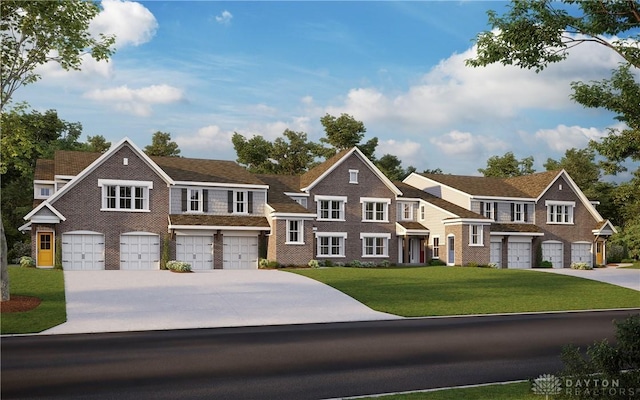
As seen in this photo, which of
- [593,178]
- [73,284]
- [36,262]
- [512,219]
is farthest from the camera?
[593,178]

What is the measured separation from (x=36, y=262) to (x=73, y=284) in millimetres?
10187

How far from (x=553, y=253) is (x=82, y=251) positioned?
4141 cm

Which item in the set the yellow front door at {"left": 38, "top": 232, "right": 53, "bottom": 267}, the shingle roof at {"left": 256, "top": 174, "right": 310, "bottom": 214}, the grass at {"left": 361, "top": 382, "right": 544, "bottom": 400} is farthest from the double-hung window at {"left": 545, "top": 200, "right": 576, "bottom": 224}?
the grass at {"left": 361, "top": 382, "right": 544, "bottom": 400}

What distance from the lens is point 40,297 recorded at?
97.7 feet

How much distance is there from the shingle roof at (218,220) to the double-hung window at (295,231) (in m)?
1.71

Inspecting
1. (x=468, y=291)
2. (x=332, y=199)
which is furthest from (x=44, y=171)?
(x=468, y=291)

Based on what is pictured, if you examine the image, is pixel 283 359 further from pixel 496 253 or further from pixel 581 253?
pixel 581 253

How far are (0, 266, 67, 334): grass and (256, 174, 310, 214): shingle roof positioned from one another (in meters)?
16.4

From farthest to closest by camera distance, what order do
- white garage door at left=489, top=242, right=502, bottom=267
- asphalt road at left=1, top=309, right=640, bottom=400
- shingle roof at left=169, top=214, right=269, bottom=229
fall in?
white garage door at left=489, top=242, right=502, bottom=267, shingle roof at left=169, top=214, right=269, bottom=229, asphalt road at left=1, top=309, right=640, bottom=400

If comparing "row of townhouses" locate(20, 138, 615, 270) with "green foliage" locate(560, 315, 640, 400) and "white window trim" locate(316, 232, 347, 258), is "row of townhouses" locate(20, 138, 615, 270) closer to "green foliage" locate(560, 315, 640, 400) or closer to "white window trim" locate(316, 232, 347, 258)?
"white window trim" locate(316, 232, 347, 258)

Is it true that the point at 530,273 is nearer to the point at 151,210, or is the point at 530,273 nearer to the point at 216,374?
the point at 151,210

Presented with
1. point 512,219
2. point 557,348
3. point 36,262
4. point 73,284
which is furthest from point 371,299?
point 512,219

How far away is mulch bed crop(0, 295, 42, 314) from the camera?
2643 cm

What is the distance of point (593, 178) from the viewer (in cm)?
8950
